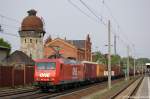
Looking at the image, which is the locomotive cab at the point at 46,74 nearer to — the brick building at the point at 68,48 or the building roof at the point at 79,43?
the brick building at the point at 68,48

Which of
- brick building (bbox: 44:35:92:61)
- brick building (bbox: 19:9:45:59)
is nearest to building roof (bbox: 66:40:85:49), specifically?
brick building (bbox: 44:35:92:61)

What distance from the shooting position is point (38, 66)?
34312mm

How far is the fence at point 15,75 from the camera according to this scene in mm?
38953

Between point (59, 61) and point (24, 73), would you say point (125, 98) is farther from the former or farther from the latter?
point (24, 73)

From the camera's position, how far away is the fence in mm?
38953

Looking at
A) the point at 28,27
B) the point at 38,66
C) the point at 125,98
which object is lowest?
the point at 125,98

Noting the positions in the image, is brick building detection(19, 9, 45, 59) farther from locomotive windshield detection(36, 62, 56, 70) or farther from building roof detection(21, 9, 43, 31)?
locomotive windshield detection(36, 62, 56, 70)

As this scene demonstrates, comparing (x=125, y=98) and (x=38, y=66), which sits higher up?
(x=38, y=66)

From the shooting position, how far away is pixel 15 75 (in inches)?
1633

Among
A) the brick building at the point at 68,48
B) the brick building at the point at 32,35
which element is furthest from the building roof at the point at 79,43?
the brick building at the point at 32,35

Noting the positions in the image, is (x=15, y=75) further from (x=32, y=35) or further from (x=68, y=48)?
(x=68, y=48)

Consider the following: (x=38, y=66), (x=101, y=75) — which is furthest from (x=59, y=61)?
(x=101, y=75)

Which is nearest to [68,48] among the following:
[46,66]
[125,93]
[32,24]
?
[32,24]

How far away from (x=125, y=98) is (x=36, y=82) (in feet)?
28.9
